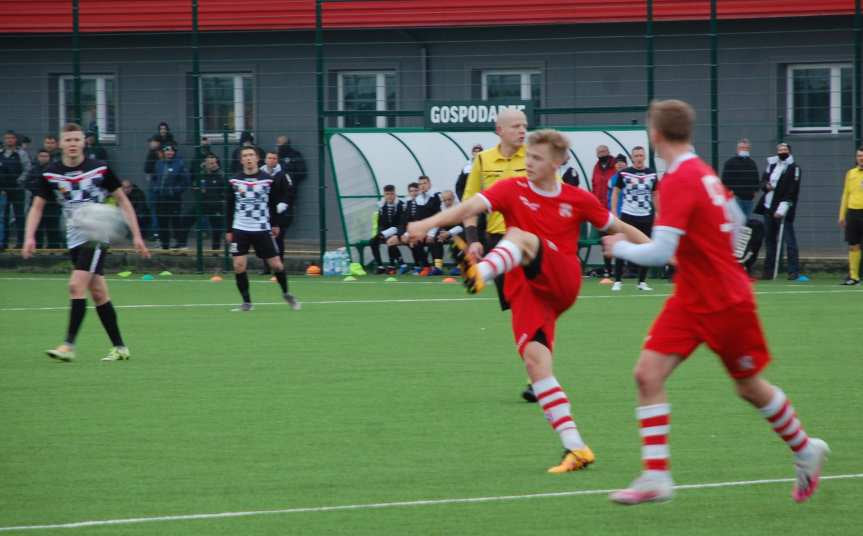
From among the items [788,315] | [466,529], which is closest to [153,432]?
[466,529]

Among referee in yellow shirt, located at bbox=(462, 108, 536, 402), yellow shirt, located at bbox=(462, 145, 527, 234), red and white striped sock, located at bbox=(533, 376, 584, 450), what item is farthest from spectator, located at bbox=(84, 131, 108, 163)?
red and white striped sock, located at bbox=(533, 376, 584, 450)

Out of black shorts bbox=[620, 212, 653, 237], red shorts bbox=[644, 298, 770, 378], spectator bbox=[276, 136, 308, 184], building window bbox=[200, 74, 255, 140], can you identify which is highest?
building window bbox=[200, 74, 255, 140]

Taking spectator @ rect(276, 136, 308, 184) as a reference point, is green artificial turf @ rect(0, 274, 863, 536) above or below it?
below

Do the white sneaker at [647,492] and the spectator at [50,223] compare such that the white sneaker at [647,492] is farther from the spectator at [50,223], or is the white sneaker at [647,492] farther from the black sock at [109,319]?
the spectator at [50,223]

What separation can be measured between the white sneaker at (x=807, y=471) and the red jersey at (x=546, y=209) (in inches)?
74.9

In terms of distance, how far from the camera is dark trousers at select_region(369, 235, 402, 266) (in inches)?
945

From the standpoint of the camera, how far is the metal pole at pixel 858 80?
2241cm

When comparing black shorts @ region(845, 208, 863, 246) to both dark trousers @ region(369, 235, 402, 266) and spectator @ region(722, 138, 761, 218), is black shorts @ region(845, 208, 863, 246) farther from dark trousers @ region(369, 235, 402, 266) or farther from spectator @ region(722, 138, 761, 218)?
dark trousers @ region(369, 235, 402, 266)

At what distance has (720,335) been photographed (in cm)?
643

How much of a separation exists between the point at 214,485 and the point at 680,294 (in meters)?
2.61

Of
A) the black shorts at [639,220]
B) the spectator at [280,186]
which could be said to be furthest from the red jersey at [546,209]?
the spectator at [280,186]

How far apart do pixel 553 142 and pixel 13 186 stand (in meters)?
19.2

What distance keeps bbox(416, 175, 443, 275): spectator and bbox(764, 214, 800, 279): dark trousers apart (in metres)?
5.44

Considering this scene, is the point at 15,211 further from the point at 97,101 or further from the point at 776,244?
the point at 776,244
